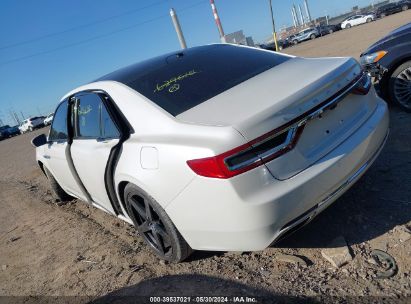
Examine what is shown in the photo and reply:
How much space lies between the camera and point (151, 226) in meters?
3.32

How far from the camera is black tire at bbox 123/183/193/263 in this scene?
3029 mm

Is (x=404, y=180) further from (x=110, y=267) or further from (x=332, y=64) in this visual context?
(x=110, y=267)

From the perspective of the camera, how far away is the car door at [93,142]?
354 centimetres

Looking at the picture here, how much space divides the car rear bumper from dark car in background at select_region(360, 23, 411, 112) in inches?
110

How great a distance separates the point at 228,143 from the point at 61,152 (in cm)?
292

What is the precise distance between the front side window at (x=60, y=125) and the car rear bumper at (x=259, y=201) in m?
2.36

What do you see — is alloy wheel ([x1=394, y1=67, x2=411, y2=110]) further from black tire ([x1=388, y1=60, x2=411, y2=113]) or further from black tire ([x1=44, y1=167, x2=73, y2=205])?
black tire ([x1=44, y1=167, x2=73, y2=205])

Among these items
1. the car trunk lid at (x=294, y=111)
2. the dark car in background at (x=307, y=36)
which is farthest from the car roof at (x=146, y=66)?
the dark car in background at (x=307, y=36)

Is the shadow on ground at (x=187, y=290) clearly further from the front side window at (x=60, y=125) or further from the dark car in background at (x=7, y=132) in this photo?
the dark car in background at (x=7, y=132)

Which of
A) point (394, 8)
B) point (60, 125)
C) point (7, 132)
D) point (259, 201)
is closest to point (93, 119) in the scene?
point (60, 125)

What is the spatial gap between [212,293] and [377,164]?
2.32 meters

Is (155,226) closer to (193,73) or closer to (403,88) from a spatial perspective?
(193,73)

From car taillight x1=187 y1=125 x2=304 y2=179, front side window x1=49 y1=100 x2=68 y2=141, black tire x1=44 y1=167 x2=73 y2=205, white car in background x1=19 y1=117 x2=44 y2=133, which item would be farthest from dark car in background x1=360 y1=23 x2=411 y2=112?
white car in background x1=19 y1=117 x2=44 y2=133

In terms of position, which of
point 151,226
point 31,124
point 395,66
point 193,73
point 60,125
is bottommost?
point 31,124
